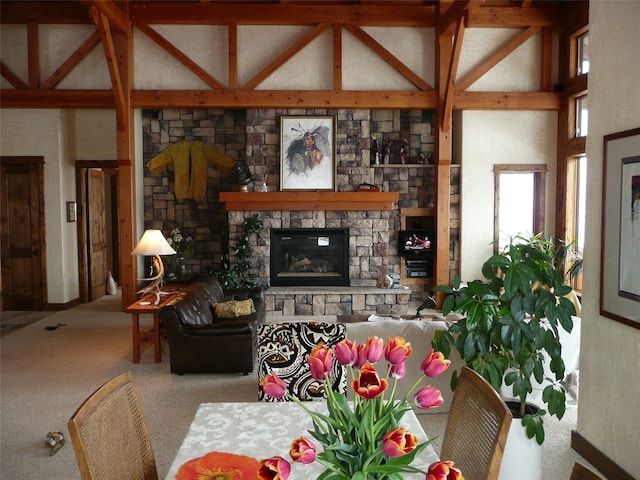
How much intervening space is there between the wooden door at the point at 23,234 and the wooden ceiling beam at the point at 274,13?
8.79 ft

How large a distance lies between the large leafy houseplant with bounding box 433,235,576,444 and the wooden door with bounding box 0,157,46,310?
701 cm

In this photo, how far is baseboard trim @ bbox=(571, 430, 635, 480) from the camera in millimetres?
3023

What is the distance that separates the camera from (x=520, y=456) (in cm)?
296

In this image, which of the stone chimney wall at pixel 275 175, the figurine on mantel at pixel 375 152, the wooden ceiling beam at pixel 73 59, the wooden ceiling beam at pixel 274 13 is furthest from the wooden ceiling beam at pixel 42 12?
the figurine on mantel at pixel 375 152

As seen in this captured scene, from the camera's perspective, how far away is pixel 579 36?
7.69m

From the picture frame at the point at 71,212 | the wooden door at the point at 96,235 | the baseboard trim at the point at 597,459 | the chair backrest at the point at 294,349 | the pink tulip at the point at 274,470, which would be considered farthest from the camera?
the wooden door at the point at 96,235

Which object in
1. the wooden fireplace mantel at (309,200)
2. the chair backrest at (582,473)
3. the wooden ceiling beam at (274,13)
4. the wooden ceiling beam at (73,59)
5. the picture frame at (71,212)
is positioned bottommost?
the chair backrest at (582,473)

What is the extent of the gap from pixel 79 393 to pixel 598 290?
3992mm

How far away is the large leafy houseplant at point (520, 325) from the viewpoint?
2953 millimetres

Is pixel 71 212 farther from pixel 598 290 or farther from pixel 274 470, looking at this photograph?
pixel 274 470

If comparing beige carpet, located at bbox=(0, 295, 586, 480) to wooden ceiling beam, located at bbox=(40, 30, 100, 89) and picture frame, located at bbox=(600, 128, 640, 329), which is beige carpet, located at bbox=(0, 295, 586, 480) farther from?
wooden ceiling beam, located at bbox=(40, 30, 100, 89)

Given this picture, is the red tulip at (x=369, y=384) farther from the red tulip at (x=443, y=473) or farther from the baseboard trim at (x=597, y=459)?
the baseboard trim at (x=597, y=459)

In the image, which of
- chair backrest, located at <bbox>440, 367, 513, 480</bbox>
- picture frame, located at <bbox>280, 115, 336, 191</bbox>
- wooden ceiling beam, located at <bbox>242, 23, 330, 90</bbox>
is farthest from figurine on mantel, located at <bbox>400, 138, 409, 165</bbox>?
→ chair backrest, located at <bbox>440, 367, 513, 480</bbox>

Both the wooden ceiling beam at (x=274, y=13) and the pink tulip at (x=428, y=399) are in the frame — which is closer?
the pink tulip at (x=428, y=399)
